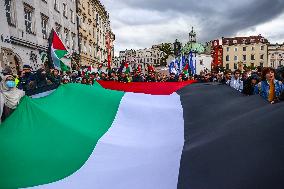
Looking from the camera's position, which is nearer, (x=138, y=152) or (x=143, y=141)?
(x=138, y=152)

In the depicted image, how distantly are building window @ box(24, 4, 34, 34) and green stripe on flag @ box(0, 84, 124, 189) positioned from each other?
1674 cm

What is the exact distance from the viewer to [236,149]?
253cm

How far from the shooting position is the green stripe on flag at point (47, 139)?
3.38 m

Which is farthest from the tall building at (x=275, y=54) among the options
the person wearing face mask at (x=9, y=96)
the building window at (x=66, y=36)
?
the person wearing face mask at (x=9, y=96)

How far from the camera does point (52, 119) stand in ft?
13.2

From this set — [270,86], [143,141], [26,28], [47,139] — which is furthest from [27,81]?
[26,28]

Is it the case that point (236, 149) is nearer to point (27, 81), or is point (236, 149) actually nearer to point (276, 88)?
point (276, 88)

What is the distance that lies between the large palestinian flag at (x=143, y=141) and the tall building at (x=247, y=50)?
103m

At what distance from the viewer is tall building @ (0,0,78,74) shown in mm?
15961

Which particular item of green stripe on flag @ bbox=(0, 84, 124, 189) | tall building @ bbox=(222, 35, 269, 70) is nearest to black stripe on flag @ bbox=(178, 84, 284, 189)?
green stripe on flag @ bbox=(0, 84, 124, 189)

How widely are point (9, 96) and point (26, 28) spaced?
13.9m

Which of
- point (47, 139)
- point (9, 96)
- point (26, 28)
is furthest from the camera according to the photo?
point (26, 28)

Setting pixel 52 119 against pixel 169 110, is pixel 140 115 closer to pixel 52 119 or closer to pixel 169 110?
pixel 169 110

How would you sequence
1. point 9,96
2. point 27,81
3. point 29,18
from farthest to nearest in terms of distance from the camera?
point 29,18 < point 27,81 < point 9,96
